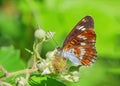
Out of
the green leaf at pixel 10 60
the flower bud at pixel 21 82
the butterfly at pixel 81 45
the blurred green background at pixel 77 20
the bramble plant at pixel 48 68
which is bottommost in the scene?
the flower bud at pixel 21 82

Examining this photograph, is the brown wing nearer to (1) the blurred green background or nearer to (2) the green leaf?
(2) the green leaf

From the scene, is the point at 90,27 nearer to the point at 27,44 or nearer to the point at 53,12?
the point at 27,44

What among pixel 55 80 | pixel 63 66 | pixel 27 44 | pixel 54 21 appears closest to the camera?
pixel 63 66

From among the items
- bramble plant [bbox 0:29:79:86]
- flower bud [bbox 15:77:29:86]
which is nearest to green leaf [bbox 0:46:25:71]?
bramble plant [bbox 0:29:79:86]

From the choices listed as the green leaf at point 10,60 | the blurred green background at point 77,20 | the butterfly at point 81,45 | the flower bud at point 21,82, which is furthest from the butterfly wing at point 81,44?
the blurred green background at point 77,20

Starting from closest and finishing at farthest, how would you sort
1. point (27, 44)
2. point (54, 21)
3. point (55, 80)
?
1. point (55, 80)
2. point (27, 44)
3. point (54, 21)

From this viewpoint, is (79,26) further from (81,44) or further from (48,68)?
(48,68)

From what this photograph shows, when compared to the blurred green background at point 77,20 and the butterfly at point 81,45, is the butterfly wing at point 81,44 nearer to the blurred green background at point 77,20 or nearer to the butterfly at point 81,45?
the butterfly at point 81,45

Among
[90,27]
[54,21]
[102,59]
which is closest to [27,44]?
[54,21]
